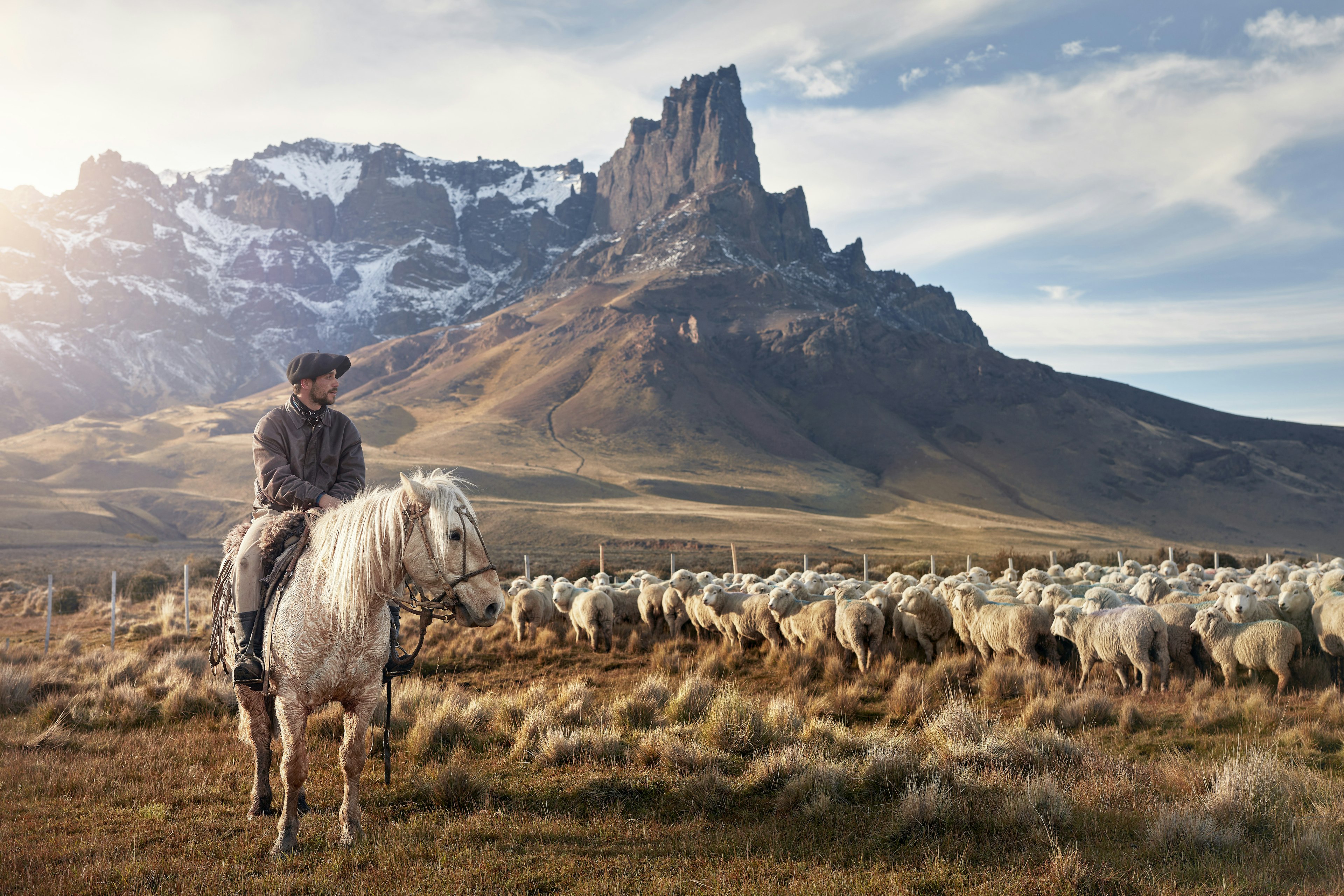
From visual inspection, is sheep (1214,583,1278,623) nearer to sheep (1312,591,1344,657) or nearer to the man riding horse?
sheep (1312,591,1344,657)

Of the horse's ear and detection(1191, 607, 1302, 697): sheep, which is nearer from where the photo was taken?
the horse's ear

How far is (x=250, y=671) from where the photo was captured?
571cm

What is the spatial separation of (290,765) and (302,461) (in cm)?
238

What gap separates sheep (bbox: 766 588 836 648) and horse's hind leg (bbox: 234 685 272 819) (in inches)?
400

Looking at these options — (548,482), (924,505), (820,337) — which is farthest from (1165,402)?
(548,482)

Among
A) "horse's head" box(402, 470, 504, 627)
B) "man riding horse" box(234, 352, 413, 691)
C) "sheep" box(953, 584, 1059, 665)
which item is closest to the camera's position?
"horse's head" box(402, 470, 504, 627)

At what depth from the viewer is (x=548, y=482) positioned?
87188 millimetres

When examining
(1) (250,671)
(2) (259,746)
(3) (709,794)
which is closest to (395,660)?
(1) (250,671)

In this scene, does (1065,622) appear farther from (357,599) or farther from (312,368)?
(312,368)

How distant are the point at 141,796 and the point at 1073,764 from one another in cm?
824

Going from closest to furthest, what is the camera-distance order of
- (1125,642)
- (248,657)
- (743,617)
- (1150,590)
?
(248,657) → (1125,642) → (743,617) → (1150,590)

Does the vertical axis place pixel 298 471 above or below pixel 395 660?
above

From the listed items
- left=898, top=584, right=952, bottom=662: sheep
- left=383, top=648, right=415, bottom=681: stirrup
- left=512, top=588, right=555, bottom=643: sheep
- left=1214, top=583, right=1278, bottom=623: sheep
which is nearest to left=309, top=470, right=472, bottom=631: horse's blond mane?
left=383, top=648, right=415, bottom=681: stirrup

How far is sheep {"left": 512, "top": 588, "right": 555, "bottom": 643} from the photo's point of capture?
17391 millimetres
